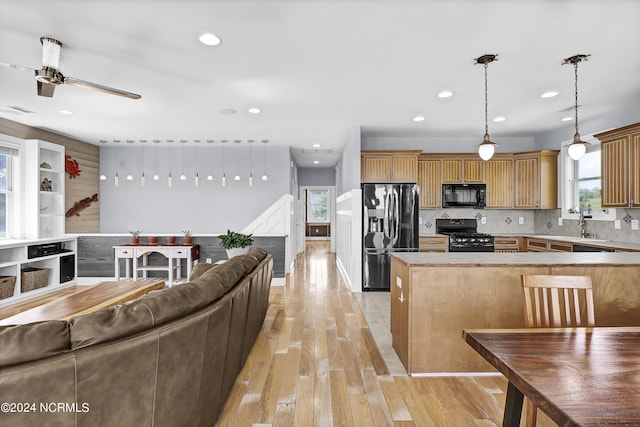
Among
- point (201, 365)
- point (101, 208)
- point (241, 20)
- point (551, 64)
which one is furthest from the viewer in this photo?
point (101, 208)

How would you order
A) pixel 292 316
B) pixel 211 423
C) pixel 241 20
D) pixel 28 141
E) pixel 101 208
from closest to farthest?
pixel 211 423, pixel 241 20, pixel 292 316, pixel 28 141, pixel 101 208

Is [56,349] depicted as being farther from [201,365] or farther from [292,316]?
[292,316]

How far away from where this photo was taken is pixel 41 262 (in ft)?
17.7

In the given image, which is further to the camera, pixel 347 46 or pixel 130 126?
pixel 130 126

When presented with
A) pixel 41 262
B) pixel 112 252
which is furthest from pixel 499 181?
pixel 41 262

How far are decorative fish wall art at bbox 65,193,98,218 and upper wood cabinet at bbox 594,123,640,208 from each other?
28.5 feet

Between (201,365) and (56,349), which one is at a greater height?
(56,349)

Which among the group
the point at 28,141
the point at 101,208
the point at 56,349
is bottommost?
the point at 56,349

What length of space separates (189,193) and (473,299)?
632 centimetres

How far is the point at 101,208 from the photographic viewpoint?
7.21m

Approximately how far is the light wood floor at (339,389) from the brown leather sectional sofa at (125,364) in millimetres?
491

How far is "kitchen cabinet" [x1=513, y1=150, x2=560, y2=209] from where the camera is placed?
18.8 feet

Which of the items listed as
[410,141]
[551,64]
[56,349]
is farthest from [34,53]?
[410,141]

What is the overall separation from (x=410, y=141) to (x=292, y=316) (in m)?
4.07
